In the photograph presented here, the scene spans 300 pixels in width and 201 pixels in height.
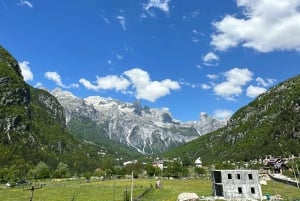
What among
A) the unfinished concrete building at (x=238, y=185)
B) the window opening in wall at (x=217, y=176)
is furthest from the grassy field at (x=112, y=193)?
the window opening in wall at (x=217, y=176)

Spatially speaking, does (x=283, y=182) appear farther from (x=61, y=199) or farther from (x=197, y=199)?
(x=61, y=199)


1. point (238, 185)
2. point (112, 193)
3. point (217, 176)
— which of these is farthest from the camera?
point (112, 193)

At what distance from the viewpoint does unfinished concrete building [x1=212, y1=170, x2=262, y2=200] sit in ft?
318

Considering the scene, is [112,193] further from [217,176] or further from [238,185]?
[238,185]

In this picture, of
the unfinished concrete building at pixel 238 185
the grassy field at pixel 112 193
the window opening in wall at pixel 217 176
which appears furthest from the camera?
the window opening in wall at pixel 217 176

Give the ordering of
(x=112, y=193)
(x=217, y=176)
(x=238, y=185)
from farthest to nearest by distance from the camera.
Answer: (x=112, y=193) → (x=217, y=176) → (x=238, y=185)

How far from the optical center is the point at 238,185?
98.6 meters

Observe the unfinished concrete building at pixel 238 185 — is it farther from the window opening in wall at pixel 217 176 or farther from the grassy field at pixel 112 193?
the grassy field at pixel 112 193

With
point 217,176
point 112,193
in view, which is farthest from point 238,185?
point 112,193

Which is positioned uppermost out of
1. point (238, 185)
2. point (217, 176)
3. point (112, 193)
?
point (217, 176)

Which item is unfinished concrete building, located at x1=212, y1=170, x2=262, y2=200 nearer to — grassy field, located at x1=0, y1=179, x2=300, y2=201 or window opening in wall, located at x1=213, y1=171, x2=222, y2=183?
window opening in wall, located at x1=213, y1=171, x2=222, y2=183

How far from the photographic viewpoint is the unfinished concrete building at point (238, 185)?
318 ft

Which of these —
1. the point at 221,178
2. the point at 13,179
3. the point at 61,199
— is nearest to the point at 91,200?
the point at 61,199

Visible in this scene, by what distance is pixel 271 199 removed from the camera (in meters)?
85.2
